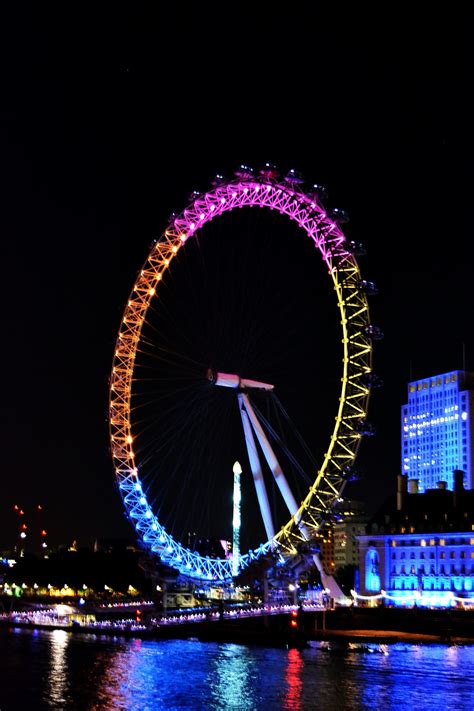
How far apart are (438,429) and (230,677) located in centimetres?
10842

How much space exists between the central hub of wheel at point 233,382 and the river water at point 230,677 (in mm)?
14390

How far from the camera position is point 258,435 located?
6531 cm

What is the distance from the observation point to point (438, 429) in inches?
6078

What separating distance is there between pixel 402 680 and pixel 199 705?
436 inches

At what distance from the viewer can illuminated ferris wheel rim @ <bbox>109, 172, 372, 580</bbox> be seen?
63.2 meters

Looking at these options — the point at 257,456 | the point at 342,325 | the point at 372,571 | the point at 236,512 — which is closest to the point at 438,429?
the point at 372,571

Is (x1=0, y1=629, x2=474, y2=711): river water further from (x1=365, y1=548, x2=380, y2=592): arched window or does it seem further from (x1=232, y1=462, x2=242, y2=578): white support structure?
(x1=365, y1=548, x2=380, y2=592): arched window

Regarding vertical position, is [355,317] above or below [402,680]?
above

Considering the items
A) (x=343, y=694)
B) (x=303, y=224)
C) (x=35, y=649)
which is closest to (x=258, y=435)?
(x=303, y=224)

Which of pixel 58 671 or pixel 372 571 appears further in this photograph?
pixel 372 571

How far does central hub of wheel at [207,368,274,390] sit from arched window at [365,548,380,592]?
121ft

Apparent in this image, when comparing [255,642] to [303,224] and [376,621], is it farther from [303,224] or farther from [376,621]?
[303,224]

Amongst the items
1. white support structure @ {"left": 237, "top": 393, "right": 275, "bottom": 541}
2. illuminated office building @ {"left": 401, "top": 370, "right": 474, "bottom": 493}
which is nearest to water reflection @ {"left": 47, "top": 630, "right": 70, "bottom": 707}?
white support structure @ {"left": 237, "top": 393, "right": 275, "bottom": 541}

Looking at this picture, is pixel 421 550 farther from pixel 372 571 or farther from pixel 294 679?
pixel 294 679
